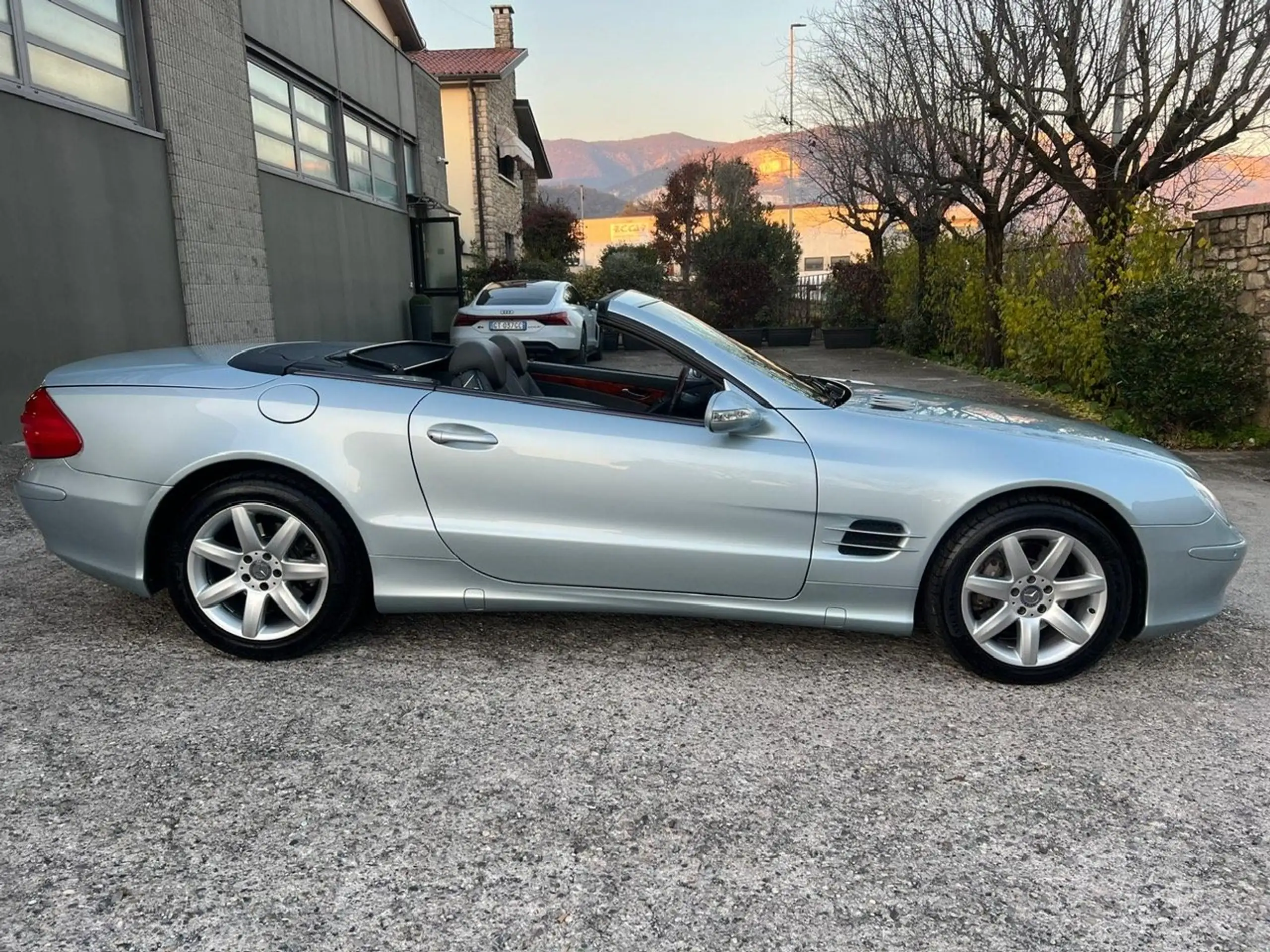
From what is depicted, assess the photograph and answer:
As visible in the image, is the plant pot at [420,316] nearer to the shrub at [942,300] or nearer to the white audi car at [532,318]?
the white audi car at [532,318]

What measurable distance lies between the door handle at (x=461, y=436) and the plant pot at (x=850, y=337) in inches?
694

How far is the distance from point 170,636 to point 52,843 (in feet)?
4.61

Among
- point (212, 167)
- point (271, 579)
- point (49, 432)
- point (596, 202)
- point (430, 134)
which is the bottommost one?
point (271, 579)

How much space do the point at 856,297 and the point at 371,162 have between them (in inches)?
416

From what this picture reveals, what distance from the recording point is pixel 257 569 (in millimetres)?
3234

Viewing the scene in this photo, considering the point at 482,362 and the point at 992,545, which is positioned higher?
the point at 482,362

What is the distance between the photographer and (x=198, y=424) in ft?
10.5

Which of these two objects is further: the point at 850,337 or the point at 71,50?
the point at 850,337

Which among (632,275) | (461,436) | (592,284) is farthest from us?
(592,284)

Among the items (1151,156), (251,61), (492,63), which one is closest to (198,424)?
(1151,156)

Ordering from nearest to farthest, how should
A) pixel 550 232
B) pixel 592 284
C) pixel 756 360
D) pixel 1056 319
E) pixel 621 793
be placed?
pixel 621 793 < pixel 756 360 < pixel 1056 319 < pixel 592 284 < pixel 550 232

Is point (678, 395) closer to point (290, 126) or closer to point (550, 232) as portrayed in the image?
point (290, 126)

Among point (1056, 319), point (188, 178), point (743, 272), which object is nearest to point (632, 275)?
point (743, 272)

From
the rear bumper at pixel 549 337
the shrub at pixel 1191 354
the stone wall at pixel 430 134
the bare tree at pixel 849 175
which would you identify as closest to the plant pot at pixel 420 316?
the stone wall at pixel 430 134
